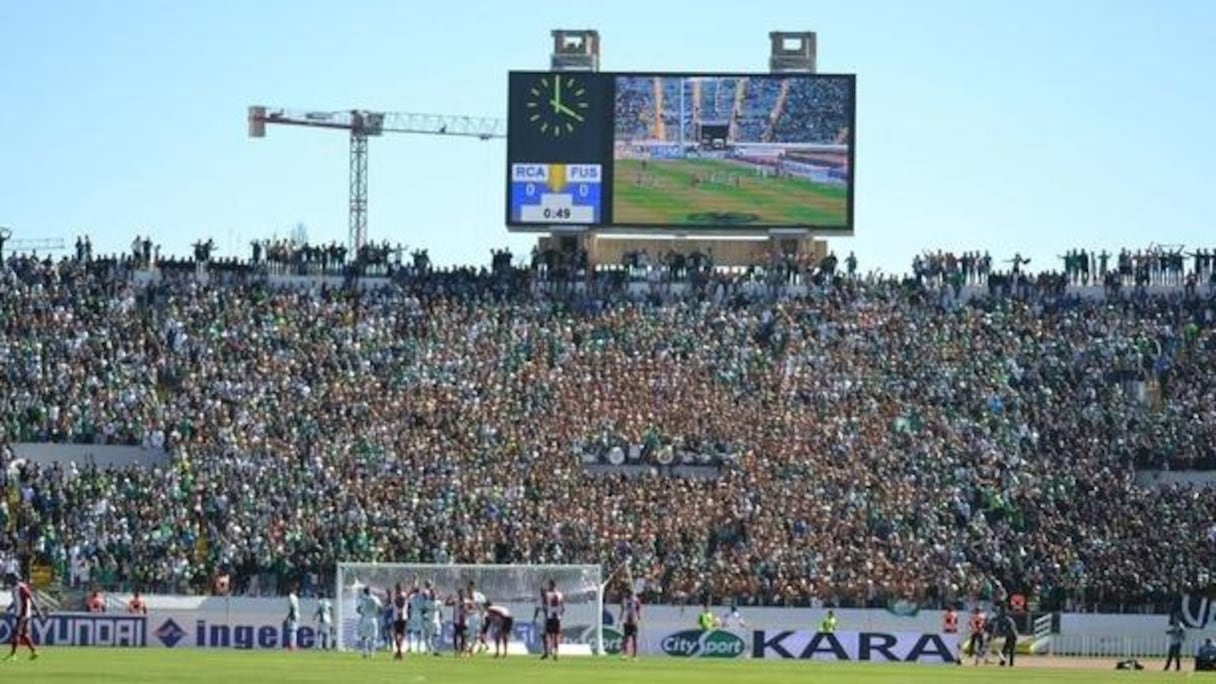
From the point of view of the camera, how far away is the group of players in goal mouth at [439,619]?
62938 millimetres

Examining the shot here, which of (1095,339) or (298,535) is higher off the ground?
(1095,339)

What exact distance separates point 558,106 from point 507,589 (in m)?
24.5

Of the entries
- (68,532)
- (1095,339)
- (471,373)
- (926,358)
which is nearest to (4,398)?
(68,532)

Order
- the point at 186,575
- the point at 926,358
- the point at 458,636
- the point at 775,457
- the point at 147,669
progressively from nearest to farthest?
the point at 147,669, the point at 458,636, the point at 186,575, the point at 775,457, the point at 926,358

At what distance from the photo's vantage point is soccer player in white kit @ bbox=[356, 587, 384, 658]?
210 ft

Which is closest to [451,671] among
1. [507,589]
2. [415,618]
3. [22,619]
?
[22,619]

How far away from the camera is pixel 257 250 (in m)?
93.2

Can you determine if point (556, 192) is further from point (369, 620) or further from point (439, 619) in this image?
point (369, 620)

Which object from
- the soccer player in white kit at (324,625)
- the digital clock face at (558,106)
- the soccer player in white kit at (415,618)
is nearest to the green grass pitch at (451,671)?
the soccer player in white kit at (415,618)

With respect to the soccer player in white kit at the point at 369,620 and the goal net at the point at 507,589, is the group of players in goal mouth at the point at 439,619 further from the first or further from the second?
the goal net at the point at 507,589

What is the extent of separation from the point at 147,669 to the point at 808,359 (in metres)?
41.3

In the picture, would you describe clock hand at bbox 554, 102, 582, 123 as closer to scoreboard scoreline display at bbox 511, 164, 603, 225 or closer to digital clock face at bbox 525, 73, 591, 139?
digital clock face at bbox 525, 73, 591, 139

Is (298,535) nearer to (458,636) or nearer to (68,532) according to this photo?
(68,532)

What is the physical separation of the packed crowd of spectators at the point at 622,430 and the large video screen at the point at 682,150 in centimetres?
300
